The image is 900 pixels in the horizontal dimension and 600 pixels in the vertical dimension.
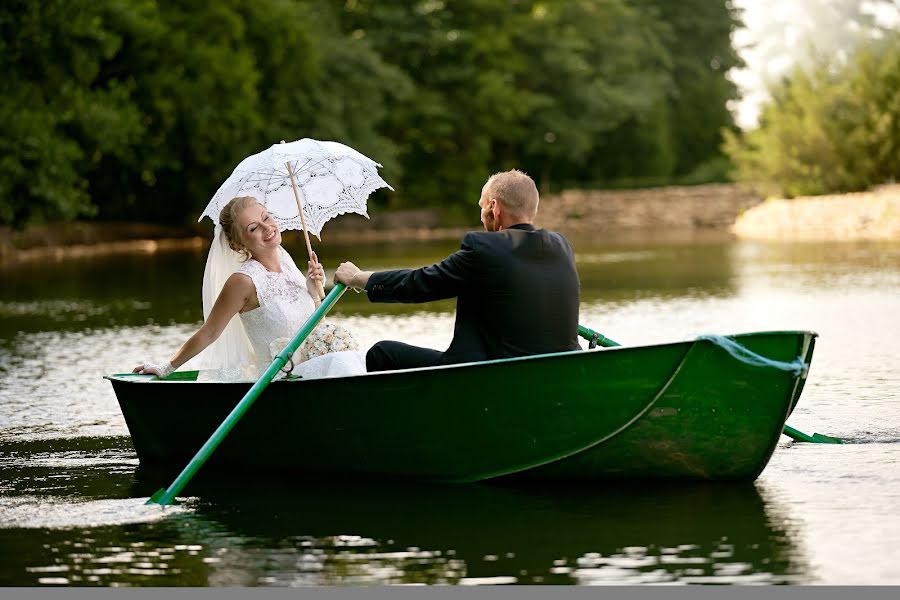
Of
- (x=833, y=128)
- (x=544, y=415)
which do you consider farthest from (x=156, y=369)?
(x=833, y=128)

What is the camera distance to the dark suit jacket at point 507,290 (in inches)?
315

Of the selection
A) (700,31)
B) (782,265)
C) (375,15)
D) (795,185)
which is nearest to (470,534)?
(782,265)

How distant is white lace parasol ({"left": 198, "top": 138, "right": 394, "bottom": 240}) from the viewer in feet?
30.8

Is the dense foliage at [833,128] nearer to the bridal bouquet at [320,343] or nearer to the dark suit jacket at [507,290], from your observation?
the bridal bouquet at [320,343]

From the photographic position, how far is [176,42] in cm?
4162

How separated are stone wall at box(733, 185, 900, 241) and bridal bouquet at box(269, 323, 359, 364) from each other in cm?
3028

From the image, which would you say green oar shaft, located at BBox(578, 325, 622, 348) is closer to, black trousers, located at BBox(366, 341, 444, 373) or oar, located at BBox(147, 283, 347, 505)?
black trousers, located at BBox(366, 341, 444, 373)

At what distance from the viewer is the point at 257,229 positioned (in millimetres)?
8977

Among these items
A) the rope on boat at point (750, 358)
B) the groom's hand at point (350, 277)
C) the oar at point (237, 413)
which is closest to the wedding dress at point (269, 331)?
the oar at point (237, 413)

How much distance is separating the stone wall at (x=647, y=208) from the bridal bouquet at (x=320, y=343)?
1865 inches

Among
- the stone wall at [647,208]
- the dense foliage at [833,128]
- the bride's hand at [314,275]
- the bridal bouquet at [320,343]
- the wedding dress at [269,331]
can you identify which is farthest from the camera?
the stone wall at [647,208]

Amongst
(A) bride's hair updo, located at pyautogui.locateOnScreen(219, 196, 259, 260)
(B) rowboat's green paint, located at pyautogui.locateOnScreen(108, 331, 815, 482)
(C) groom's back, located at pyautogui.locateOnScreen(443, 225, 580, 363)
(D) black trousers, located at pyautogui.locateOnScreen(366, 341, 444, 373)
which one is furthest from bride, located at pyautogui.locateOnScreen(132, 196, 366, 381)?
(C) groom's back, located at pyautogui.locateOnScreen(443, 225, 580, 363)

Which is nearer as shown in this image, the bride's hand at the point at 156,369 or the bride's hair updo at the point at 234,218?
the bride's hair updo at the point at 234,218

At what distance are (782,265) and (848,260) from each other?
4.22ft
